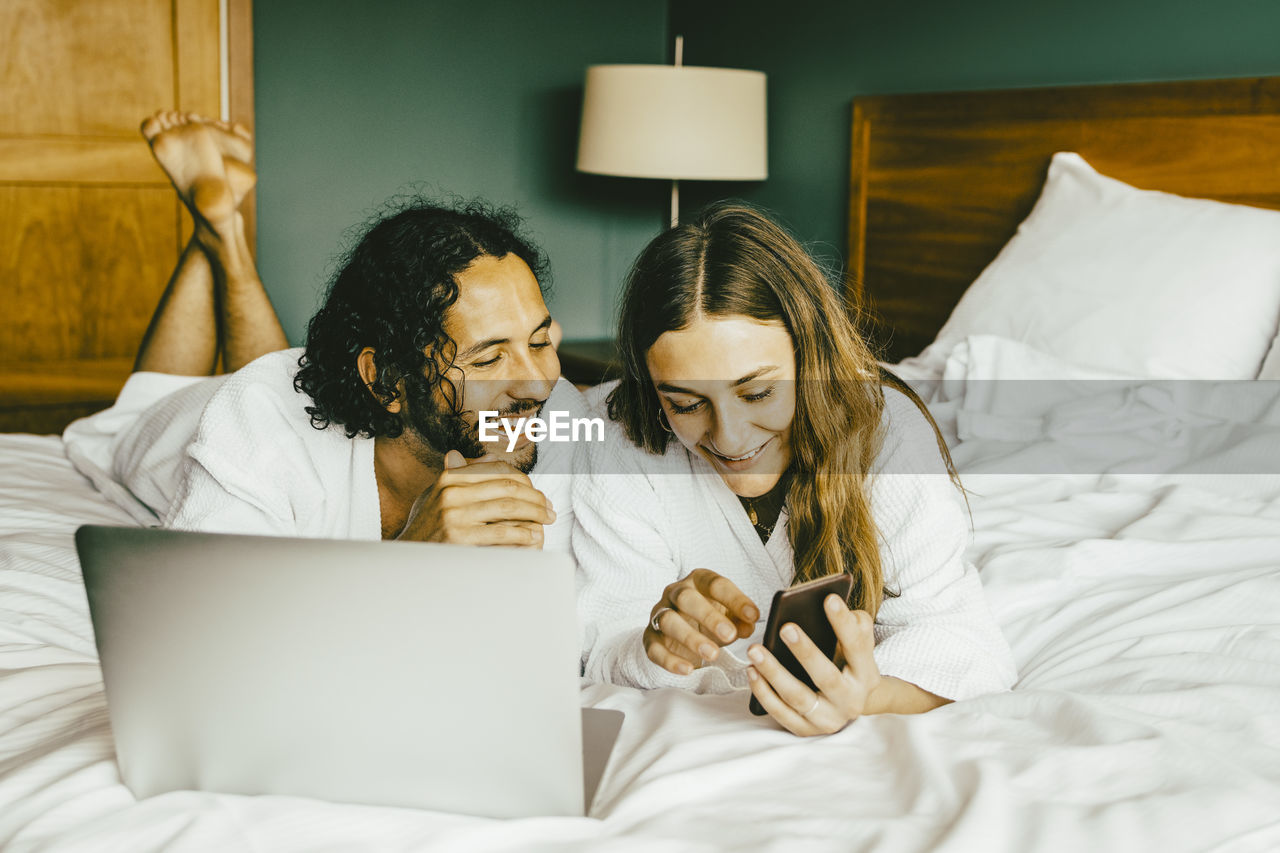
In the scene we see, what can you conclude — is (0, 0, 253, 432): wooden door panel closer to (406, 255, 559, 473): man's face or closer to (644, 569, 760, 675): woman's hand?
(406, 255, 559, 473): man's face

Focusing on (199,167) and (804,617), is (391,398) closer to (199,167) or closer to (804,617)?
(804,617)

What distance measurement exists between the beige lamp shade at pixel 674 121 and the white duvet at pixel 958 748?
70.0 inches

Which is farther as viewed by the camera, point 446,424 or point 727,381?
point 446,424

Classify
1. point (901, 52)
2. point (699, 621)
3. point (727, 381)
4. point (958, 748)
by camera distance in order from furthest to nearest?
1. point (901, 52)
2. point (727, 381)
3. point (699, 621)
4. point (958, 748)

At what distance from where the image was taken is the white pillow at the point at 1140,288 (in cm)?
186

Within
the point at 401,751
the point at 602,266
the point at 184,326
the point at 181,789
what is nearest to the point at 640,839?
the point at 401,751

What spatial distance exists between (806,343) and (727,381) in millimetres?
105

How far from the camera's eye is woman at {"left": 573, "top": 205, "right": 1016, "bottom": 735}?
40.6 inches

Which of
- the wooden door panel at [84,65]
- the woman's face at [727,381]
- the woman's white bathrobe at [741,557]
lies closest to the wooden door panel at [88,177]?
the wooden door panel at [84,65]

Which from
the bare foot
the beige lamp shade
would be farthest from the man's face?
the beige lamp shade

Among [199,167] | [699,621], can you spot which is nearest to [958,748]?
[699,621]

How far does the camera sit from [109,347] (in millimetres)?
3150

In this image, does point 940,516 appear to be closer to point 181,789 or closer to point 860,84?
point 181,789

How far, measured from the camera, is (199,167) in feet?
6.92
